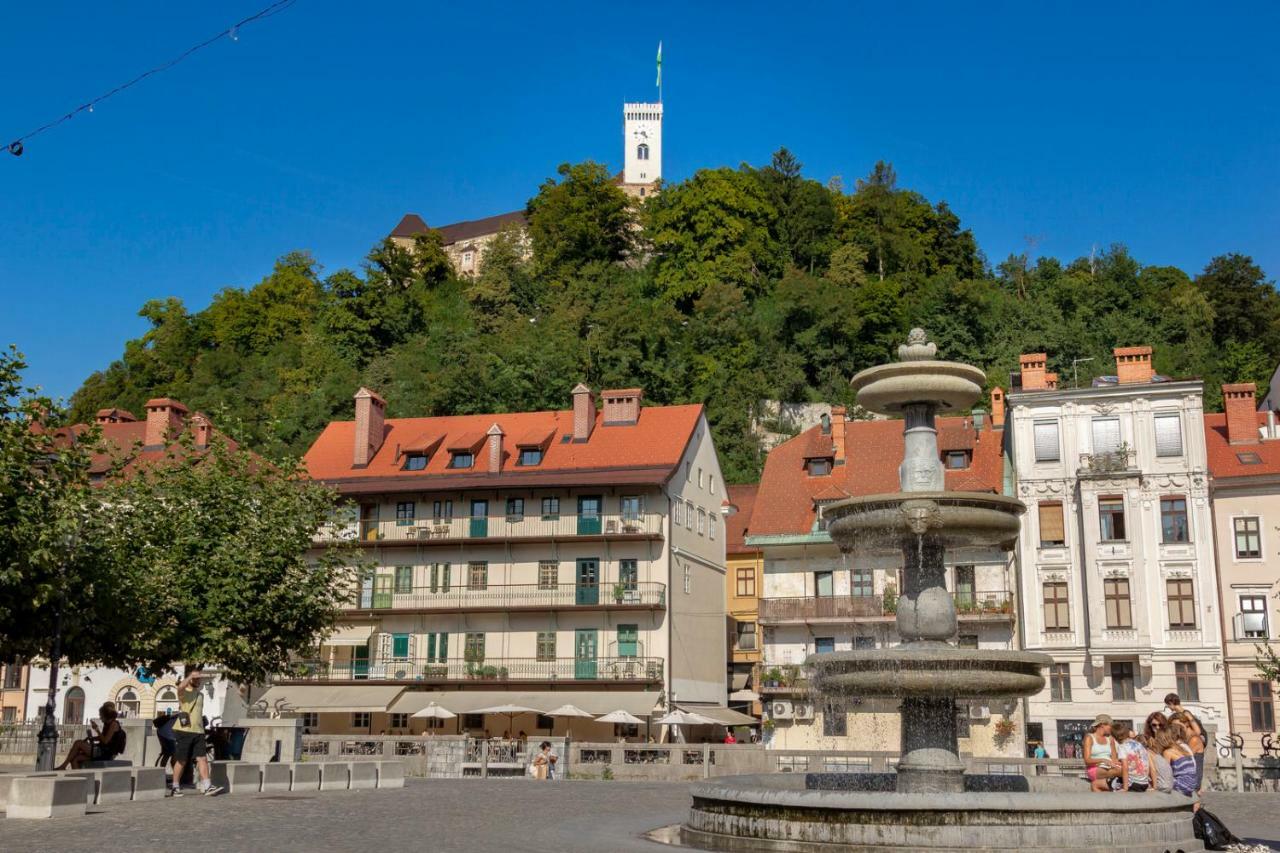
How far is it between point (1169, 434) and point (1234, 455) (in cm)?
361

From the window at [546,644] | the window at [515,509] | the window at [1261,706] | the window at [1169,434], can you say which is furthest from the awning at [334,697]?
the window at [1261,706]

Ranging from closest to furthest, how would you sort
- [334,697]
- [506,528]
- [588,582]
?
[334,697] → [588,582] → [506,528]

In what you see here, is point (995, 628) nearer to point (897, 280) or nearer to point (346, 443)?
point (346, 443)

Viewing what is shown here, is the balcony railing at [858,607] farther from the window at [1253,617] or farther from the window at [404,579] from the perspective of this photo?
the window at [404,579]

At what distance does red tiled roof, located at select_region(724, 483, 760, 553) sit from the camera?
5869cm

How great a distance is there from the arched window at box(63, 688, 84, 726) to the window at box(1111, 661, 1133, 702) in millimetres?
38853

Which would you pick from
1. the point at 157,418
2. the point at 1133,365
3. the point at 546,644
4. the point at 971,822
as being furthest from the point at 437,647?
the point at 971,822

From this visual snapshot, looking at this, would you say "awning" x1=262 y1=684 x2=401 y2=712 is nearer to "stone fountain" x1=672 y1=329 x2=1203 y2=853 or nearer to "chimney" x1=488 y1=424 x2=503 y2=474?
"chimney" x1=488 y1=424 x2=503 y2=474

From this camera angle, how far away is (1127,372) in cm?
4641

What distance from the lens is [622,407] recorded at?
53188 mm

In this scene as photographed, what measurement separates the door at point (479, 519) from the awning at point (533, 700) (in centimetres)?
585

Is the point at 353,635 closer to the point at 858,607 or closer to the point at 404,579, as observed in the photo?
the point at 404,579

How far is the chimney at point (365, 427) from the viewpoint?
52.7 meters

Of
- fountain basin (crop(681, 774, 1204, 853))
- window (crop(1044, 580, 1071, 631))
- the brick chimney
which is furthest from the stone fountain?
the brick chimney
